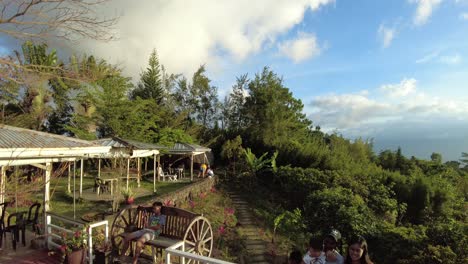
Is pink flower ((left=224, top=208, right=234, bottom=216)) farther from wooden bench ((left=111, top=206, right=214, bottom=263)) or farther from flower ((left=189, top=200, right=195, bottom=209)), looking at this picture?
wooden bench ((left=111, top=206, right=214, bottom=263))

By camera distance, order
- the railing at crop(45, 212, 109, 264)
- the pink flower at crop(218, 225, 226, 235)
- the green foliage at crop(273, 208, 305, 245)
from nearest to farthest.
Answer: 1. the railing at crop(45, 212, 109, 264)
2. the pink flower at crop(218, 225, 226, 235)
3. the green foliage at crop(273, 208, 305, 245)

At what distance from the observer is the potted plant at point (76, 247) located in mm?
5004

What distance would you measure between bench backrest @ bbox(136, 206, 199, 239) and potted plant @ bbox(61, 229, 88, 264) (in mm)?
1483

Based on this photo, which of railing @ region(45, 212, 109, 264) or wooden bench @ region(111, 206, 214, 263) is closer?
railing @ region(45, 212, 109, 264)

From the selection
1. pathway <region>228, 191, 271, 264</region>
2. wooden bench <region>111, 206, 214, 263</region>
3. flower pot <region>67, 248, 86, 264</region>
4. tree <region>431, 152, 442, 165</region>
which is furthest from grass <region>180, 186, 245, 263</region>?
tree <region>431, 152, 442, 165</region>

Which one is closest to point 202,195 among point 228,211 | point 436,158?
point 228,211

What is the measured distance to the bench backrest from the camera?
603cm

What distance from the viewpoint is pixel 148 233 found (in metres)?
5.85

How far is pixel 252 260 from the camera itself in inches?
385

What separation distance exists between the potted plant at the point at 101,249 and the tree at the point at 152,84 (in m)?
27.0

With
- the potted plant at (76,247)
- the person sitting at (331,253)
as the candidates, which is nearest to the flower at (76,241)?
the potted plant at (76,247)

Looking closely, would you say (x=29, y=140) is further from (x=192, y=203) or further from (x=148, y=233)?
(x=192, y=203)

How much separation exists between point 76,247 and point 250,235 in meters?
7.90

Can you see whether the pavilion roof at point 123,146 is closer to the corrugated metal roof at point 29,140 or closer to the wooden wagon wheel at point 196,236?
the corrugated metal roof at point 29,140
